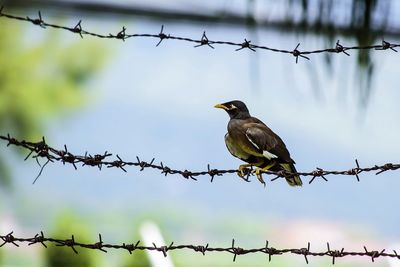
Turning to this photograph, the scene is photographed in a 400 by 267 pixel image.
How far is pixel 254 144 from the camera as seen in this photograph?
1.47 m

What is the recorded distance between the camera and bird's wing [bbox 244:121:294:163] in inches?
57.6

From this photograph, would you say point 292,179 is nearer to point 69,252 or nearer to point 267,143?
point 267,143

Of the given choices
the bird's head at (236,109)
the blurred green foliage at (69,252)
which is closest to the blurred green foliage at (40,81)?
the blurred green foliage at (69,252)

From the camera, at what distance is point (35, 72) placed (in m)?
8.00

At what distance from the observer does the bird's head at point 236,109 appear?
1.51 meters

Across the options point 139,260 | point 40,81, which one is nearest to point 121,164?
point 139,260

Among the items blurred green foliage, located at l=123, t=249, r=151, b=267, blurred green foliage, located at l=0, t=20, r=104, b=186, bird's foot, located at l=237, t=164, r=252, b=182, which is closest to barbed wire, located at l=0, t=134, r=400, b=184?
bird's foot, located at l=237, t=164, r=252, b=182

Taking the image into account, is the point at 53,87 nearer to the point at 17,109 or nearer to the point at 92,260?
the point at 17,109

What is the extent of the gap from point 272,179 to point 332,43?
108 centimetres

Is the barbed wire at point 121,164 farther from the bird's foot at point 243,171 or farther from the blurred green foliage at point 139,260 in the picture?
the blurred green foliage at point 139,260

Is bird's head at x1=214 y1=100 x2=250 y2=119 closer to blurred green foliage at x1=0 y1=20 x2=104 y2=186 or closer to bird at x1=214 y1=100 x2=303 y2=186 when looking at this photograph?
bird at x1=214 y1=100 x2=303 y2=186

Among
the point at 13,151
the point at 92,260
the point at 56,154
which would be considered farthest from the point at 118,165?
the point at 13,151

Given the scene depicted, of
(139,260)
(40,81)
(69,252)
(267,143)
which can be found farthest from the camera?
(40,81)

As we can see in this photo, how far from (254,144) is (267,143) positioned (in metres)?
0.03
